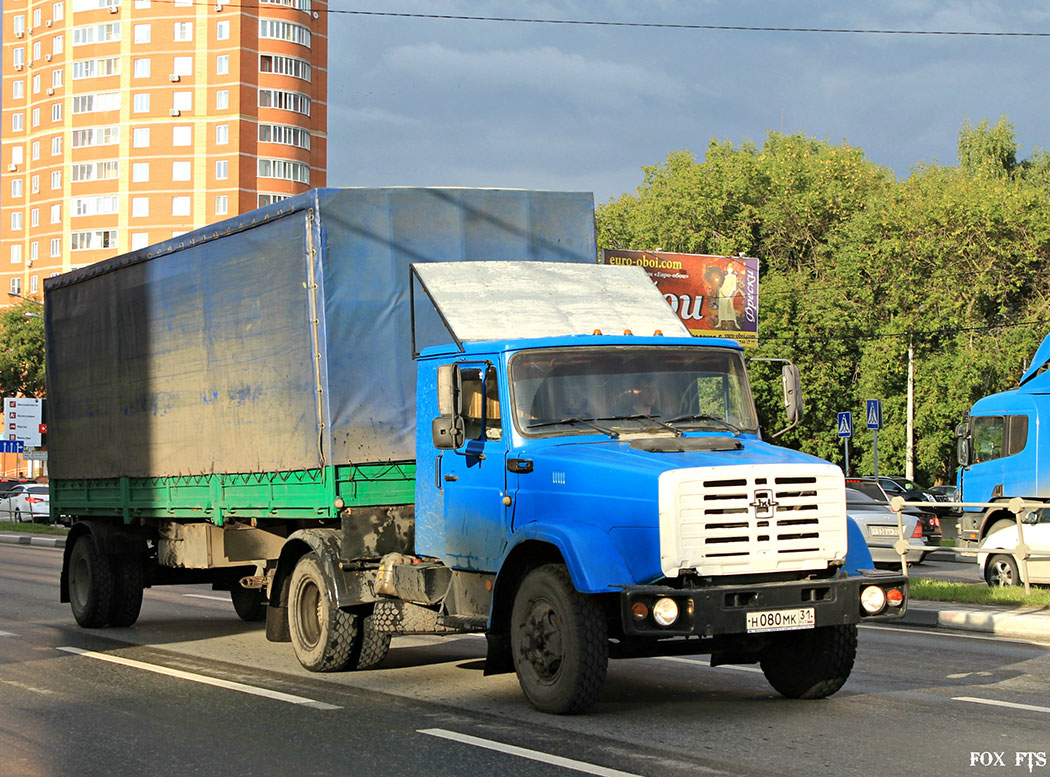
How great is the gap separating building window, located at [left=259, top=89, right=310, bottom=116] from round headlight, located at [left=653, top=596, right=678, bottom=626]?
3677 inches

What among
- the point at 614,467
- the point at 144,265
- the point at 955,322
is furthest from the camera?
the point at 955,322

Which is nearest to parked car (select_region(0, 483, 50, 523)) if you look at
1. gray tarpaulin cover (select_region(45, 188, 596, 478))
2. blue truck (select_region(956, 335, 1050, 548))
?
blue truck (select_region(956, 335, 1050, 548))

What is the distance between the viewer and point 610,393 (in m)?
9.05

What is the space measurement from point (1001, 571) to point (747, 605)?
1336 cm

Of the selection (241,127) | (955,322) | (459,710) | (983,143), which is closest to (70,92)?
(241,127)

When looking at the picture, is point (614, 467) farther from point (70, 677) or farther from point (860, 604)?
point (70, 677)

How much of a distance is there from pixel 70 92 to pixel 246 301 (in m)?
95.6

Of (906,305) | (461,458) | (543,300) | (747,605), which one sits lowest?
(747,605)

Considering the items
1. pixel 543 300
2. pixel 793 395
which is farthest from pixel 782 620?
pixel 543 300

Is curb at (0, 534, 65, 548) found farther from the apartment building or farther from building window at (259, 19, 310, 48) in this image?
building window at (259, 19, 310, 48)

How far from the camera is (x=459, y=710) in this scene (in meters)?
8.97

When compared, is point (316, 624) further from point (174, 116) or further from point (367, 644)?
point (174, 116)

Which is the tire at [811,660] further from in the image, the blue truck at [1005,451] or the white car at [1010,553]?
the blue truck at [1005,451]

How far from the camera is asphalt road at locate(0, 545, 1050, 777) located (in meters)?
7.24
